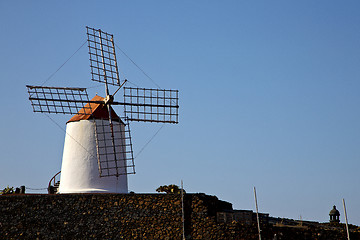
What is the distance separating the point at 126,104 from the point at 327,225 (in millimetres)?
10776

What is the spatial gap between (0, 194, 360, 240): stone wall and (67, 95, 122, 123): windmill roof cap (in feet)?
12.8

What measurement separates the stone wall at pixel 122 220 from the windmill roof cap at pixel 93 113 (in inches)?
154

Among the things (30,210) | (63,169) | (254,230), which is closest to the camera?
(254,230)

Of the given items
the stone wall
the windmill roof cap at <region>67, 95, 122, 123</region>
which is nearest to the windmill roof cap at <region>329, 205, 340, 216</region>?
the stone wall

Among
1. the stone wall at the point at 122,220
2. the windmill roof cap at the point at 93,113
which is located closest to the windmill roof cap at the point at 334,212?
the stone wall at the point at 122,220

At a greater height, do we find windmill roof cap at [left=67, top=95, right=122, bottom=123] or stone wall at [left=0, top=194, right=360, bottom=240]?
windmill roof cap at [left=67, top=95, right=122, bottom=123]

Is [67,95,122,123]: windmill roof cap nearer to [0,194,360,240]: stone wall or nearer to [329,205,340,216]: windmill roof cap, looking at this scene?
[0,194,360,240]: stone wall

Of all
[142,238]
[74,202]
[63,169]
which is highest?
[63,169]

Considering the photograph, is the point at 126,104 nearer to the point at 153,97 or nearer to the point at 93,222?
the point at 153,97

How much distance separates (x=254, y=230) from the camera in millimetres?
22344

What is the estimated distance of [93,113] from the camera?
84.7ft

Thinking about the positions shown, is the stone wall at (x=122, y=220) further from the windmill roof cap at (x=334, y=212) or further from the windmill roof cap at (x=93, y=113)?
the windmill roof cap at (x=334, y=212)

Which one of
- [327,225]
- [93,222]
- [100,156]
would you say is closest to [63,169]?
[100,156]

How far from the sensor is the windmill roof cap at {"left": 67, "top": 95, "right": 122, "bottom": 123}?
1017 inches
